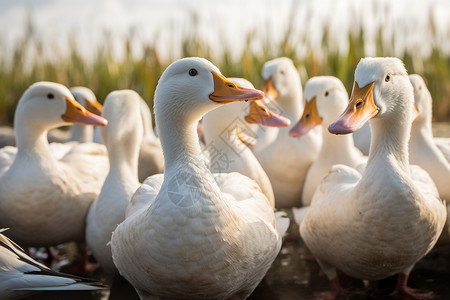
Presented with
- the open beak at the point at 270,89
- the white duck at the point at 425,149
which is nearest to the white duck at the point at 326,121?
the white duck at the point at 425,149

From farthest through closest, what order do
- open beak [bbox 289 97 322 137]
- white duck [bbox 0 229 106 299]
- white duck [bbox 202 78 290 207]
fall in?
open beak [bbox 289 97 322 137] < white duck [bbox 202 78 290 207] < white duck [bbox 0 229 106 299]

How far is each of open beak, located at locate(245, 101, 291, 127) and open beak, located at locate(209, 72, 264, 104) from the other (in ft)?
3.92

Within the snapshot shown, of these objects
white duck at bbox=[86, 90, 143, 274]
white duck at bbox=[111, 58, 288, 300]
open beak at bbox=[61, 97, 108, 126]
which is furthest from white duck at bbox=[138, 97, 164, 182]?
white duck at bbox=[111, 58, 288, 300]

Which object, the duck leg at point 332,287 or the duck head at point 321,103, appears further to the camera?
the duck head at point 321,103

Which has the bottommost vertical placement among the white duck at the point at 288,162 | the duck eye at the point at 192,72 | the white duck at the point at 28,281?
the white duck at the point at 288,162

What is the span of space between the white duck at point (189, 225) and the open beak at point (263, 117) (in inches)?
43.9

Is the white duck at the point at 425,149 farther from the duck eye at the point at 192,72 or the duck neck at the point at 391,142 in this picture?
the duck eye at the point at 192,72

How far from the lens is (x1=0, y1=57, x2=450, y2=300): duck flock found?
259 centimetres

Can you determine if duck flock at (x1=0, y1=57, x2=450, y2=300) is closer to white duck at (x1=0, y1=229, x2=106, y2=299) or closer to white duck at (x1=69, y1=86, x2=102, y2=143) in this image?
white duck at (x1=0, y1=229, x2=106, y2=299)

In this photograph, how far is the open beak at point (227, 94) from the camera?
8.71 feet

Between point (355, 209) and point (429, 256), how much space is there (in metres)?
1.37

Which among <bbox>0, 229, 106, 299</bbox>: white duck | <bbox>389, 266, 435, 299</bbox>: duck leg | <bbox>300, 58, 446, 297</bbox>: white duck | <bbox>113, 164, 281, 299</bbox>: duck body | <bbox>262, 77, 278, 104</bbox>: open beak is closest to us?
<bbox>113, 164, 281, 299</bbox>: duck body

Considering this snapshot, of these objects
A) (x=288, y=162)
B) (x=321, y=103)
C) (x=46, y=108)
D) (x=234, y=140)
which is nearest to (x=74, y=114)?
(x=46, y=108)

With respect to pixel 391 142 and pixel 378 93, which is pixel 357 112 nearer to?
pixel 378 93
